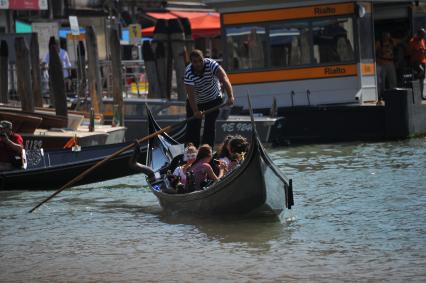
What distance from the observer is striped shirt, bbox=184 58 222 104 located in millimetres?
11016

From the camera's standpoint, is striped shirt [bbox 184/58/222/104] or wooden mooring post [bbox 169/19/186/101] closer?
striped shirt [bbox 184/58/222/104]

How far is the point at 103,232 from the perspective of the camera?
9.71 meters

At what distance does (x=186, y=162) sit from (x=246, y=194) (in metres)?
1.25

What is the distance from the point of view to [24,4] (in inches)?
798

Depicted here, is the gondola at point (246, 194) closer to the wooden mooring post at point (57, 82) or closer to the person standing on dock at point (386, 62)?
the wooden mooring post at point (57, 82)

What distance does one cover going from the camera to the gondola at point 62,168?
501 inches

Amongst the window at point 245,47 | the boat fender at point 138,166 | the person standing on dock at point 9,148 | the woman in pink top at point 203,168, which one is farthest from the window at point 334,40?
the woman in pink top at point 203,168

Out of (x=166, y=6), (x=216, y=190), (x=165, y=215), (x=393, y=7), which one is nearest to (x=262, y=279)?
(x=216, y=190)

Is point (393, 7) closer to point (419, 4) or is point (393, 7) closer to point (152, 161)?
point (419, 4)

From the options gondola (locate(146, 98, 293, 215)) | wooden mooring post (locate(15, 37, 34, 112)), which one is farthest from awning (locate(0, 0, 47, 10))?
gondola (locate(146, 98, 293, 215))

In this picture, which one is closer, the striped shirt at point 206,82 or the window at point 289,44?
the striped shirt at point 206,82

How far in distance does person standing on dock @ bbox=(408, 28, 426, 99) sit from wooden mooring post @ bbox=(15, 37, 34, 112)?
5.85 metres

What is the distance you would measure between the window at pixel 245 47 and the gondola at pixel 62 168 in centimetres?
415

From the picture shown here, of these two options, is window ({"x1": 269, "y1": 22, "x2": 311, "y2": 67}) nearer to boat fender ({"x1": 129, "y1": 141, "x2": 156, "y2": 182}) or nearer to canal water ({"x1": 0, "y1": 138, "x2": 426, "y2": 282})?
canal water ({"x1": 0, "y1": 138, "x2": 426, "y2": 282})
